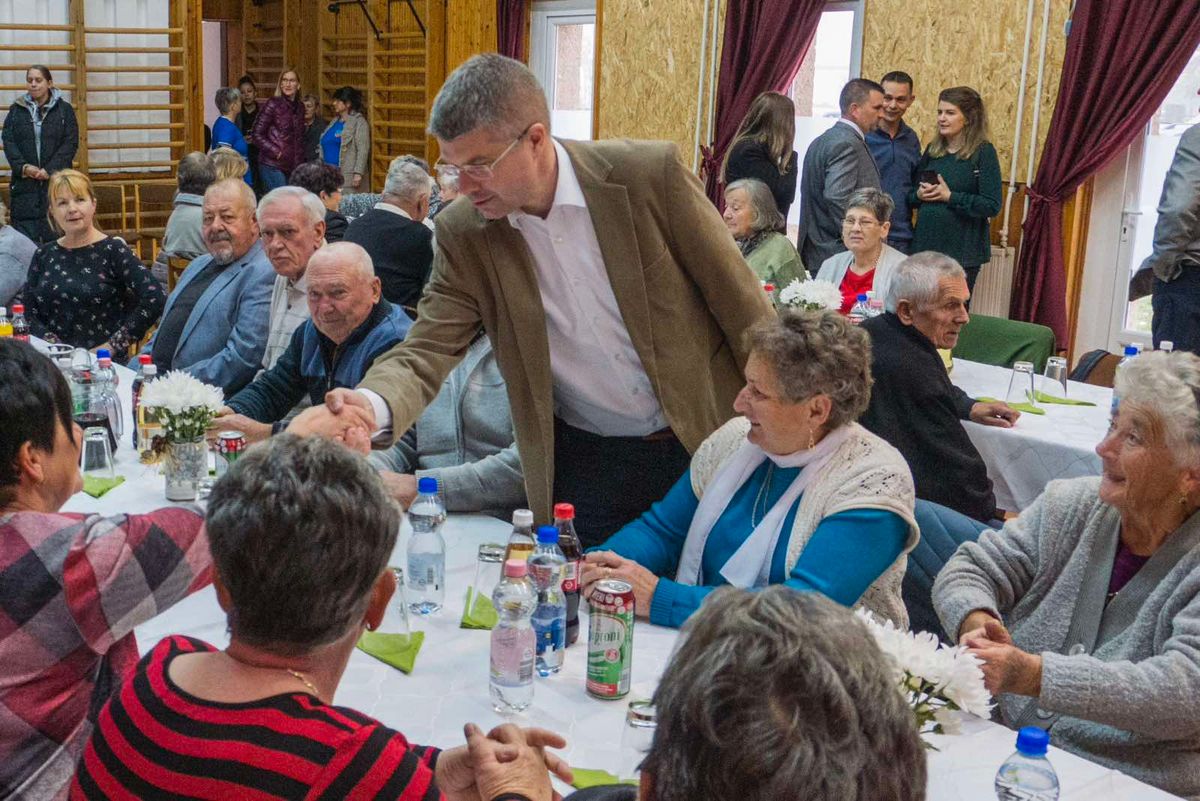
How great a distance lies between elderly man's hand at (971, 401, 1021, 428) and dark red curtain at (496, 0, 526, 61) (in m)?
7.61

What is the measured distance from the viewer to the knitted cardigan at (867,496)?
94.5 inches

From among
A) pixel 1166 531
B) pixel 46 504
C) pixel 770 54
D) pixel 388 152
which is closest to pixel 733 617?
pixel 46 504

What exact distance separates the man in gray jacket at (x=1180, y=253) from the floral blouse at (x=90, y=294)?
15.6ft

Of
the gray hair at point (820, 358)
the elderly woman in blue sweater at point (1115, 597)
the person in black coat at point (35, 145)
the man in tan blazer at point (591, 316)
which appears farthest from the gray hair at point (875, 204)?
the person in black coat at point (35, 145)

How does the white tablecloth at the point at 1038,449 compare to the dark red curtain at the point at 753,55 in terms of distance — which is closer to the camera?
the white tablecloth at the point at 1038,449

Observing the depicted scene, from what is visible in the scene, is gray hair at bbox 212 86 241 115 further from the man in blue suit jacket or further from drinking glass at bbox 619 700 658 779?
drinking glass at bbox 619 700 658 779

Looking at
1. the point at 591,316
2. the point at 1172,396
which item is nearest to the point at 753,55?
the point at 591,316

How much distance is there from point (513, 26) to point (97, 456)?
27.8ft

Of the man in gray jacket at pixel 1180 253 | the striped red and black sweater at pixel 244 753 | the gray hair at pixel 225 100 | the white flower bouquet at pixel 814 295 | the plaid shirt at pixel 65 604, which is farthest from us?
the gray hair at pixel 225 100

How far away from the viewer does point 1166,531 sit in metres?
2.25

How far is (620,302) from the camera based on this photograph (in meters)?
2.74

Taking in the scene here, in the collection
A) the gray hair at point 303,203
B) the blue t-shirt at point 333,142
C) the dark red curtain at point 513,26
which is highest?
the dark red curtain at point 513,26

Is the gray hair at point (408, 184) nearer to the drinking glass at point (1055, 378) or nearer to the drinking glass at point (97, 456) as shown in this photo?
the drinking glass at point (97, 456)

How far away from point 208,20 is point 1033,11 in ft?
34.4
